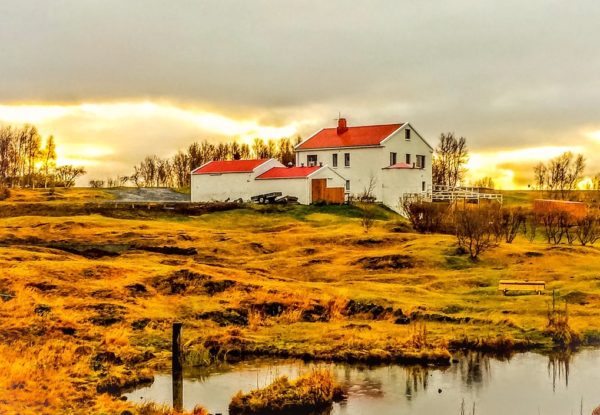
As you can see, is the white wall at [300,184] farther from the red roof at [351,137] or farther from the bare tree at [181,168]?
the bare tree at [181,168]

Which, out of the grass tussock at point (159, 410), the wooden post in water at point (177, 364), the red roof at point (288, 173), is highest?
the red roof at point (288, 173)

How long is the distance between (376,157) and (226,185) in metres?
14.9

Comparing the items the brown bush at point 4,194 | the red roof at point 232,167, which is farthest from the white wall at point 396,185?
the brown bush at point 4,194

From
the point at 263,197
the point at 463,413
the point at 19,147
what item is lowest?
the point at 463,413

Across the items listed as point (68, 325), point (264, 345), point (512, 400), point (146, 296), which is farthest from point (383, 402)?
point (146, 296)

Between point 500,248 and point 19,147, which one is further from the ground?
point 19,147

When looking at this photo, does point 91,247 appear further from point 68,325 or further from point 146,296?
point 68,325

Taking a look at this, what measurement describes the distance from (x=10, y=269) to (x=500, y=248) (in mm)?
26099

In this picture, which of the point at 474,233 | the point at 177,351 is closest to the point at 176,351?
the point at 177,351

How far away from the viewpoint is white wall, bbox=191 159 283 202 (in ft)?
247

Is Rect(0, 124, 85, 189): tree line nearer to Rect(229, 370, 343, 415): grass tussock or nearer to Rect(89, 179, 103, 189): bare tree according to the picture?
Rect(89, 179, 103, 189): bare tree

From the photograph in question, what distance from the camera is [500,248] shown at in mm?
44688

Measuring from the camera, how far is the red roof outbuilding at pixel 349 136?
7912 centimetres

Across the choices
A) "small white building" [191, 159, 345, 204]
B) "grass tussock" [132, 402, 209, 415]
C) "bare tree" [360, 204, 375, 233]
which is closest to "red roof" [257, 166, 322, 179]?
"small white building" [191, 159, 345, 204]
